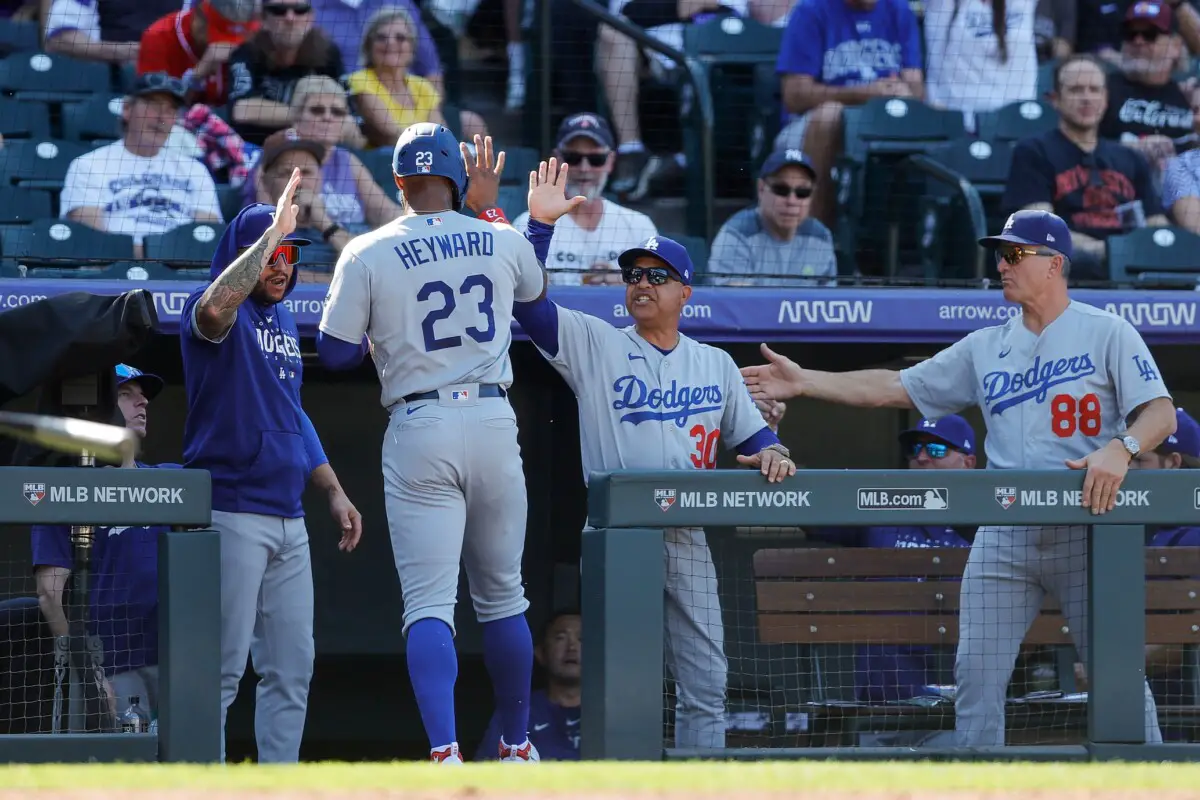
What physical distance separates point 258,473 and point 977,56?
16.0 ft

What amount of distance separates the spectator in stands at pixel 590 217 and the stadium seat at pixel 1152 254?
6.05 ft

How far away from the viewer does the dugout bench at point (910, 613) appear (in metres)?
4.01

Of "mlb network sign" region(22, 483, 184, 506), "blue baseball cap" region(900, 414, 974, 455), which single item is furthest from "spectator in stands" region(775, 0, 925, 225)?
"mlb network sign" region(22, 483, 184, 506)

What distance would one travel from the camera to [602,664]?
12.4 ft

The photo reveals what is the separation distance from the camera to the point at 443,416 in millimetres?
3807

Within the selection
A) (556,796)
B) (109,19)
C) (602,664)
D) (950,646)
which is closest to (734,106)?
(109,19)

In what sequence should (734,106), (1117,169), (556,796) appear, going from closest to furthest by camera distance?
(556,796) → (1117,169) → (734,106)

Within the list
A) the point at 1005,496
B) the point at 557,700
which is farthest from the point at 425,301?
the point at 557,700

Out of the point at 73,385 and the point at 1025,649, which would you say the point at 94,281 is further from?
the point at 1025,649

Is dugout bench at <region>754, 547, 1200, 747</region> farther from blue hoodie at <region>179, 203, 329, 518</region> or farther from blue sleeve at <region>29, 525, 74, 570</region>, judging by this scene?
blue sleeve at <region>29, 525, 74, 570</region>

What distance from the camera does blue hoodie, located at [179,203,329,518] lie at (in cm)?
402

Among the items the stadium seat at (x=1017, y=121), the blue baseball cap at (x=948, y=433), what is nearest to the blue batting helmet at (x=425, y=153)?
the blue baseball cap at (x=948, y=433)

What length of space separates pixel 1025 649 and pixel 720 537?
1004 millimetres

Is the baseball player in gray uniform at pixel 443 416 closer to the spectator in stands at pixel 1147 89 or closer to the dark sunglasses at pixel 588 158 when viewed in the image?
the dark sunglasses at pixel 588 158
